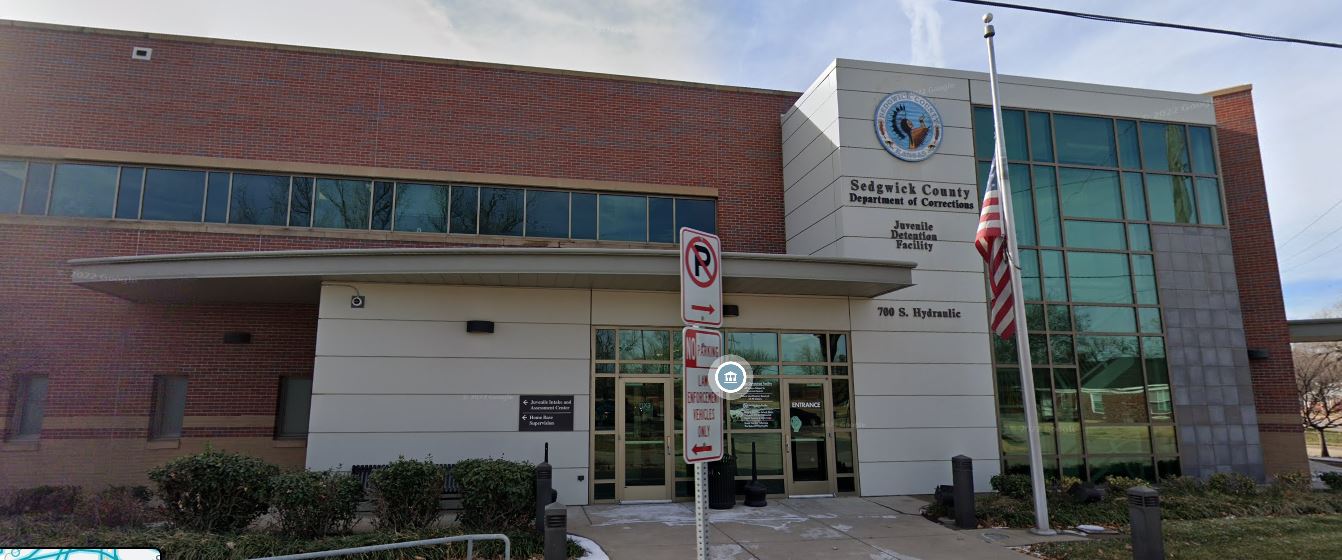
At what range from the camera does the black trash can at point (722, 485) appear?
40.8ft

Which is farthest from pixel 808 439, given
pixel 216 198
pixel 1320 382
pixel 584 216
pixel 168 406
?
pixel 1320 382

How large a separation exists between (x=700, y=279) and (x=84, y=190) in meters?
15.6

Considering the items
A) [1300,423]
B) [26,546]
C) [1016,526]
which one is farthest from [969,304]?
[26,546]

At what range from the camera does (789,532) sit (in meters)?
10.7

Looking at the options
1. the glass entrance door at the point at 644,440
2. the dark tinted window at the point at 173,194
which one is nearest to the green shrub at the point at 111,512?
the dark tinted window at the point at 173,194

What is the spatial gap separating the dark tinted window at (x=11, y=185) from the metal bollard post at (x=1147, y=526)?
19.3 metres

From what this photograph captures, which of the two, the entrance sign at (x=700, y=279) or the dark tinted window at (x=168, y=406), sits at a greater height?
the entrance sign at (x=700, y=279)

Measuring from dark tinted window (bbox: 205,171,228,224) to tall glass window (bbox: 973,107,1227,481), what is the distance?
15412 millimetres

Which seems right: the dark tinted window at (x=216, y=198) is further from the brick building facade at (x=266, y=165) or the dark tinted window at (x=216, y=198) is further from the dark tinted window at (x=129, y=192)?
the dark tinted window at (x=129, y=192)

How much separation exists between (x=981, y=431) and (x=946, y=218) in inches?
166

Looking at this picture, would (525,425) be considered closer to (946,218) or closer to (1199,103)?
(946,218)

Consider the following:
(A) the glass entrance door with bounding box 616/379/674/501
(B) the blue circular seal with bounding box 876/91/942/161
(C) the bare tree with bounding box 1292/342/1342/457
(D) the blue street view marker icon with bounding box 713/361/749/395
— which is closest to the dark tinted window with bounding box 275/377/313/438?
(A) the glass entrance door with bounding box 616/379/674/501

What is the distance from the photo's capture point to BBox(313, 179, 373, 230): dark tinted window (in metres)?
15.5

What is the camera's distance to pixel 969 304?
48.8ft
